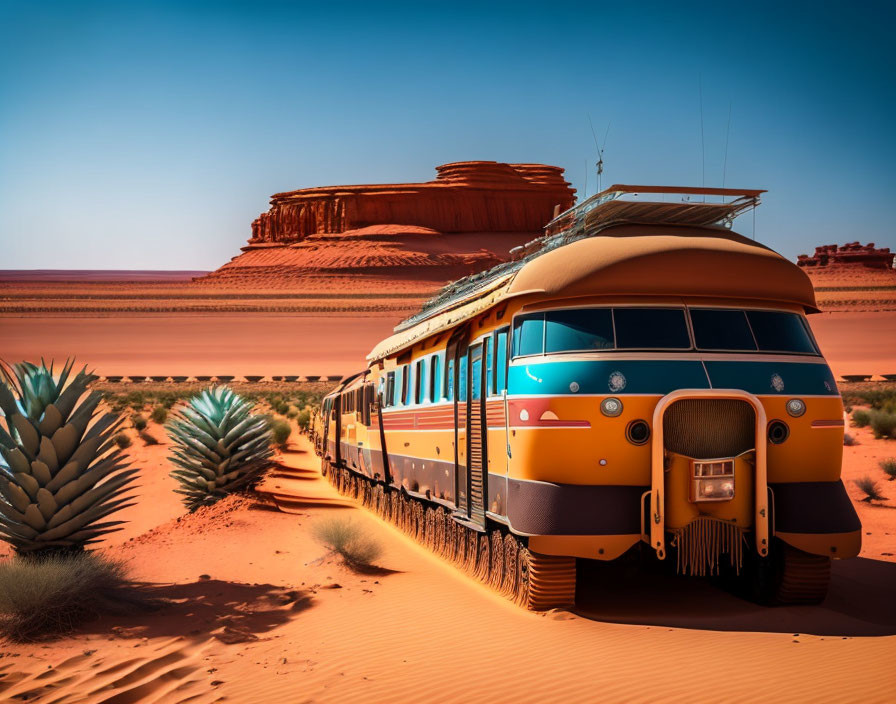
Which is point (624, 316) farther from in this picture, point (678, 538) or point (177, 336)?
point (177, 336)

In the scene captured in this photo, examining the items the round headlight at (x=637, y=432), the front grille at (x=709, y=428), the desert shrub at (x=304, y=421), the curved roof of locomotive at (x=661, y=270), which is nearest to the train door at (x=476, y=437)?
the curved roof of locomotive at (x=661, y=270)

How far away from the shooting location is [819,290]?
114 meters

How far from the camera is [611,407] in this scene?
314 inches

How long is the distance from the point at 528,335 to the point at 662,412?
1.46m

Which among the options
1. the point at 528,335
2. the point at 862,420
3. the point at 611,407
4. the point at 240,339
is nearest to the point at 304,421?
the point at 862,420

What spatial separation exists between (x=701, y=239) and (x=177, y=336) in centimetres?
9451

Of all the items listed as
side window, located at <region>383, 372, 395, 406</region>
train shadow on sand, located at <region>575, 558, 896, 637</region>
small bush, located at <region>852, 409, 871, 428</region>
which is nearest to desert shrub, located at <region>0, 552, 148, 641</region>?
train shadow on sand, located at <region>575, 558, 896, 637</region>

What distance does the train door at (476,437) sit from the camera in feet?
32.0

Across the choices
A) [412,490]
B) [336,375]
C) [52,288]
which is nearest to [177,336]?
[336,375]

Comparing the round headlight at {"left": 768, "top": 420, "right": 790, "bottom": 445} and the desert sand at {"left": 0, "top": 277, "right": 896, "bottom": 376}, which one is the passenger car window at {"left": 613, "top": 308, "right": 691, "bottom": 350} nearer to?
the round headlight at {"left": 768, "top": 420, "right": 790, "bottom": 445}

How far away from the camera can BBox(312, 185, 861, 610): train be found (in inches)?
313

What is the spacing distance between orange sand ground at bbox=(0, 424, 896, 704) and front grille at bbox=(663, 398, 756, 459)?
5.06 ft

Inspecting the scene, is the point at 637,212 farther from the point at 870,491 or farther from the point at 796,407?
the point at 870,491

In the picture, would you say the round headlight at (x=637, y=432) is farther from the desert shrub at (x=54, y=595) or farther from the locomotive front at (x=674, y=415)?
the desert shrub at (x=54, y=595)
